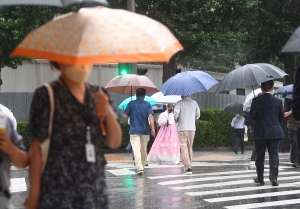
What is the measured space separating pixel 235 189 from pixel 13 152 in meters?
8.21

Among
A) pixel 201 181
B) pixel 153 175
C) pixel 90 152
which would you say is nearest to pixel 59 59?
pixel 90 152

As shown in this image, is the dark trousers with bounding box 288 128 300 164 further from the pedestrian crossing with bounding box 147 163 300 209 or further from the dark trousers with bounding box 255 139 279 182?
the dark trousers with bounding box 255 139 279 182

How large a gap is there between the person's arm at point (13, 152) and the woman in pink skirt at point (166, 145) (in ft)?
46.9

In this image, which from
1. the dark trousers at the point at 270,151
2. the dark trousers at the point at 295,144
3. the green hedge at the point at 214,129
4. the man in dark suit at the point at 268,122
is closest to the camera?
the man in dark suit at the point at 268,122

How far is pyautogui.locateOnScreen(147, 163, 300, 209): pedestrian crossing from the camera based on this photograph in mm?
10523

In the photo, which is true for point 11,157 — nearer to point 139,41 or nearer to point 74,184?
point 74,184

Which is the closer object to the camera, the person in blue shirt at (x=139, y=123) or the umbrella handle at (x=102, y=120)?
the umbrella handle at (x=102, y=120)

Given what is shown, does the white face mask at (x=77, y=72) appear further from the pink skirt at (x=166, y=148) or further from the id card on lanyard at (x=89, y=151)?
the pink skirt at (x=166, y=148)

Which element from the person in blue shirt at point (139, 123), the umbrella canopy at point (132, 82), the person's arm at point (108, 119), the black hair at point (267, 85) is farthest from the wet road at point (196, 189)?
the person's arm at point (108, 119)

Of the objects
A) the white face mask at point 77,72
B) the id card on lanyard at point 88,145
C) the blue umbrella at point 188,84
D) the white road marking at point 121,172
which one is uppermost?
the blue umbrella at point 188,84

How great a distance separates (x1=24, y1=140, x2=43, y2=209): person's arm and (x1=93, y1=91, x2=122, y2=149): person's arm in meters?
0.46

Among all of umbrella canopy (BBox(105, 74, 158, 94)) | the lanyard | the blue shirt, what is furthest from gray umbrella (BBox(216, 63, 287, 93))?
the lanyard

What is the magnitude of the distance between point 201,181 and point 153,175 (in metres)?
1.65

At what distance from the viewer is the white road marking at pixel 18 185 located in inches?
484
